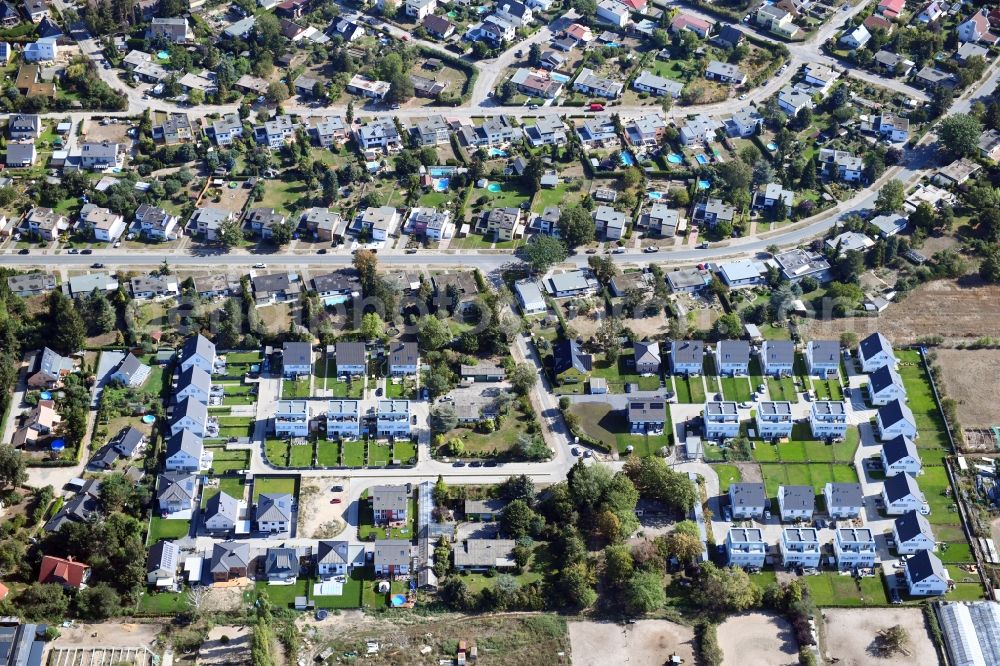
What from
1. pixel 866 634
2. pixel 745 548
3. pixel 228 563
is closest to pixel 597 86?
pixel 745 548

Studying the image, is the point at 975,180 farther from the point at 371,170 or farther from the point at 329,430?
the point at 329,430

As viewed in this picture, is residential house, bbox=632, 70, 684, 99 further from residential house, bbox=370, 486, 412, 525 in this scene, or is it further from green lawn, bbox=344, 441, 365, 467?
residential house, bbox=370, 486, 412, 525

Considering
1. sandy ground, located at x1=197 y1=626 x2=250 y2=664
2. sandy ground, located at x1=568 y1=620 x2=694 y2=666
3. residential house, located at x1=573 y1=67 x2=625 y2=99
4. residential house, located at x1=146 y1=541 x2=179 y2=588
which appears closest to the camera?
sandy ground, located at x1=197 y1=626 x2=250 y2=664

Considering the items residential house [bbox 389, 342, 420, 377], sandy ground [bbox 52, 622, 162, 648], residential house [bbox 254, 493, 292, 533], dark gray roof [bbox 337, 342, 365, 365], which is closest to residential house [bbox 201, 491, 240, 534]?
residential house [bbox 254, 493, 292, 533]

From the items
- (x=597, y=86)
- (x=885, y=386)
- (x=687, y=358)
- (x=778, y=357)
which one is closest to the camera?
(x=885, y=386)

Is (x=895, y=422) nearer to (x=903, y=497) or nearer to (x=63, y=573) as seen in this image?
(x=903, y=497)

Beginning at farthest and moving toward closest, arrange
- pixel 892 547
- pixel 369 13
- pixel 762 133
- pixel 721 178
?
pixel 369 13
pixel 762 133
pixel 721 178
pixel 892 547

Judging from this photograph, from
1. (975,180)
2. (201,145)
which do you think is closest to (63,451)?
(201,145)
